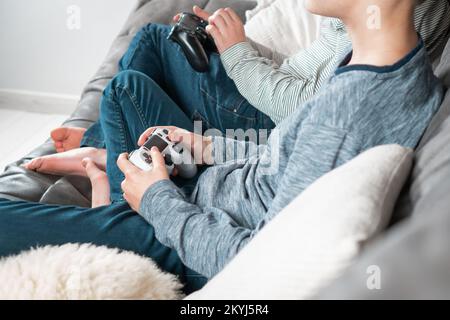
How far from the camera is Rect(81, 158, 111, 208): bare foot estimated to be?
4.14 feet

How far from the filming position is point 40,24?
2.33m

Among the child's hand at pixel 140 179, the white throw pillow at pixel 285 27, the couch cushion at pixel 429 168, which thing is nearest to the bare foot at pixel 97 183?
the child's hand at pixel 140 179

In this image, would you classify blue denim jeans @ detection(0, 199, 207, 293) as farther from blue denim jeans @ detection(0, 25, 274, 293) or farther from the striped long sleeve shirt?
the striped long sleeve shirt

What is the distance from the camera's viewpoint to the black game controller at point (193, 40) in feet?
4.59

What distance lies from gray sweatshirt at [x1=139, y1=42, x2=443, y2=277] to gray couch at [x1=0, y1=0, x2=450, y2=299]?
0.05m

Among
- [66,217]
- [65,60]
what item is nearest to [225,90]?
[66,217]

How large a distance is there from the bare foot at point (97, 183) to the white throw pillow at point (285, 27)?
1.92 ft

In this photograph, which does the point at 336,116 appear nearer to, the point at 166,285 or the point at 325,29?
the point at 166,285

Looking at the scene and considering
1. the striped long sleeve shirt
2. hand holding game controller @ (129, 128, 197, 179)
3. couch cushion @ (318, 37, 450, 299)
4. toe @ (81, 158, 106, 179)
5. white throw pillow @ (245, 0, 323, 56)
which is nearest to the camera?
couch cushion @ (318, 37, 450, 299)

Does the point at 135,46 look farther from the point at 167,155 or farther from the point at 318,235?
the point at 318,235

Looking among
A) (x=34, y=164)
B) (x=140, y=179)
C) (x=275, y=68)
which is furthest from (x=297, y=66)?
(x=34, y=164)

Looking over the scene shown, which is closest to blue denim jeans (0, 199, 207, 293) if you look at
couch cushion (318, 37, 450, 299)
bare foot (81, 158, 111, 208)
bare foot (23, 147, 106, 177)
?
bare foot (81, 158, 111, 208)

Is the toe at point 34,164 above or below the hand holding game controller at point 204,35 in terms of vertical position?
below

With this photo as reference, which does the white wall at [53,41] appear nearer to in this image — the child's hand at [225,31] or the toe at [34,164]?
the child's hand at [225,31]
